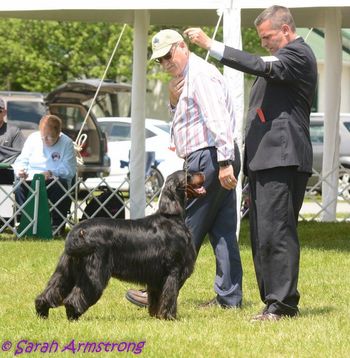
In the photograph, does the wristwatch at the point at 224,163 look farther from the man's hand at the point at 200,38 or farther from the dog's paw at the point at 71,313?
the dog's paw at the point at 71,313

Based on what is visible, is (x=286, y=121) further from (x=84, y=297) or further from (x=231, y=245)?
(x=84, y=297)

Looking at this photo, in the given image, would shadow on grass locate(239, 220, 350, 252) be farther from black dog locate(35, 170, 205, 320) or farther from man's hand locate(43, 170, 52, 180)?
black dog locate(35, 170, 205, 320)

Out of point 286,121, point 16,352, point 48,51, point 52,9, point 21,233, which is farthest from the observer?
point 48,51

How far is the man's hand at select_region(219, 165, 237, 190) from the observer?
630 cm

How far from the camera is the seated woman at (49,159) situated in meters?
11.7

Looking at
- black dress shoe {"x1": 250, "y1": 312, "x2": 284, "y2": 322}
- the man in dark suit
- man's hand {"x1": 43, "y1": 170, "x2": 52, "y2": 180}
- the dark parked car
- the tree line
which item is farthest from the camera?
the tree line

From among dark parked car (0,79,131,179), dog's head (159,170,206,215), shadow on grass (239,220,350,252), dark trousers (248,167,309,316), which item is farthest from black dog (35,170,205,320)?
dark parked car (0,79,131,179)

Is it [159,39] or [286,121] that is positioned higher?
[159,39]

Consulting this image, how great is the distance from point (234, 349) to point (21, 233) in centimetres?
634

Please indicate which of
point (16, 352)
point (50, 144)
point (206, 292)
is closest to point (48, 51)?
point (50, 144)

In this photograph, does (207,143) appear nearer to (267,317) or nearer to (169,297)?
(169,297)

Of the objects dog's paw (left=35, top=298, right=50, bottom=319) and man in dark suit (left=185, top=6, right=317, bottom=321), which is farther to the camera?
dog's paw (left=35, top=298, right=50, bottom=319)

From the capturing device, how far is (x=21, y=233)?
11430mm

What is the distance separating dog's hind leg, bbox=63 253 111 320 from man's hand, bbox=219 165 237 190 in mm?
866
